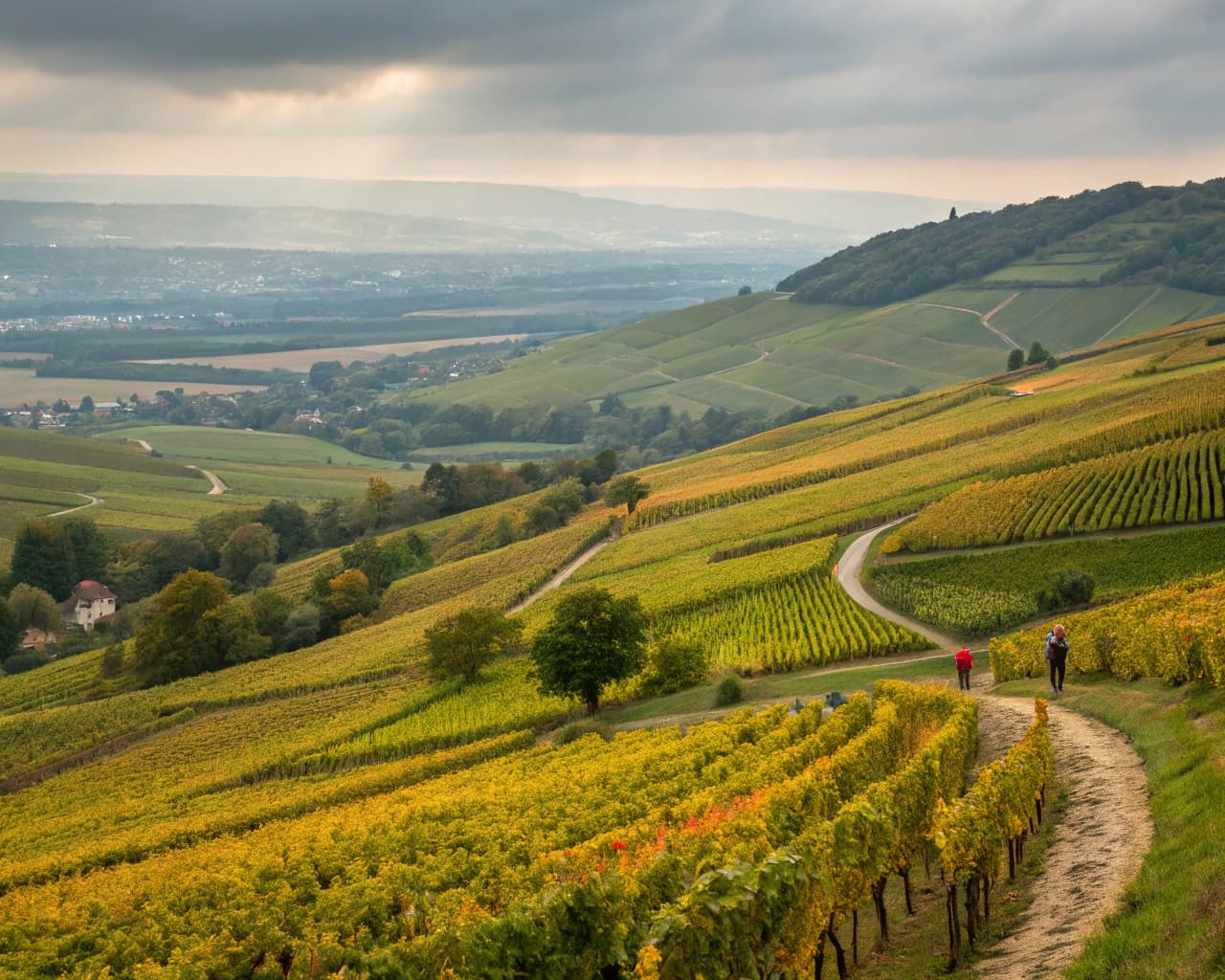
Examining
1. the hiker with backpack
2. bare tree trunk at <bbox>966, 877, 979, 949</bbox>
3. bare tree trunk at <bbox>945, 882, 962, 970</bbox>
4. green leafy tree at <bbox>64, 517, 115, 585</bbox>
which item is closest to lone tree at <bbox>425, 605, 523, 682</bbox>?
the hiker with backpack

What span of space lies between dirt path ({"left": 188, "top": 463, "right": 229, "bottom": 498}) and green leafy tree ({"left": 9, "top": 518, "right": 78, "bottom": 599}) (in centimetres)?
4848

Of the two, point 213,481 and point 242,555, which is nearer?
point 242,555

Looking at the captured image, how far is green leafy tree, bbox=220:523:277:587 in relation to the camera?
11988 centimetres

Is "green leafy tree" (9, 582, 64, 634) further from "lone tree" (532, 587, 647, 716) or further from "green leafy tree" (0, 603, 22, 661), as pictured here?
"lone tree" (532, 587, 647, 716)

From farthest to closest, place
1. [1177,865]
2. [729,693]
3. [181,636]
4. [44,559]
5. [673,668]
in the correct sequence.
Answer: [44,559] → [181,636] → [673,668] → [729,693] → [1177,865]

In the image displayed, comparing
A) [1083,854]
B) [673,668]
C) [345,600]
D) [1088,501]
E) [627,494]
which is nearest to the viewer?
[1083,854]

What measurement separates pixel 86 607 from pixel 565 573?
189ft

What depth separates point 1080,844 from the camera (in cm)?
2002

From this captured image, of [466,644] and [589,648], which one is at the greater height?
[589,648]

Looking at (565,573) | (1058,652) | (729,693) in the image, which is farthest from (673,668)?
(565,573)

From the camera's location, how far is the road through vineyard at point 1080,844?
16.2 metres

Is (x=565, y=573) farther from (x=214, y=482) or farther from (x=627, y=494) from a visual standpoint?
(x=214, y=482)

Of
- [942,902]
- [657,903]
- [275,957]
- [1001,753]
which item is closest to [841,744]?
[1001,753]

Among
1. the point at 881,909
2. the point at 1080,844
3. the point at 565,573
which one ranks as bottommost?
the point at 565,573
